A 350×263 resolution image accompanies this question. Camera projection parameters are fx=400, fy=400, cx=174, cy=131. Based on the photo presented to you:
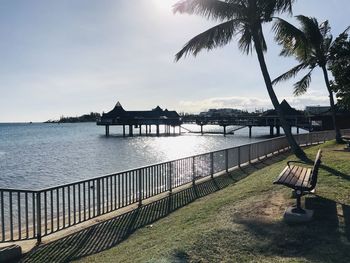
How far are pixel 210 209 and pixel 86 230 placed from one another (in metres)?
2.51

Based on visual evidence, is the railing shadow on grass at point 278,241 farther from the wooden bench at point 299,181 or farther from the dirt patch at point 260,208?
the wooden bench at point 299,181

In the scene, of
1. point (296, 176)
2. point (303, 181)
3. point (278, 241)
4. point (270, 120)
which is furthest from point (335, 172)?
point (270, 120)

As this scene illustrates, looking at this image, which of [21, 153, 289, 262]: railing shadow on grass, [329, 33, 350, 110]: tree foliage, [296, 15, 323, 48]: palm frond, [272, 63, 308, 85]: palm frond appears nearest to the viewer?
[21, 153, 289, 262]: railing shadow on grass

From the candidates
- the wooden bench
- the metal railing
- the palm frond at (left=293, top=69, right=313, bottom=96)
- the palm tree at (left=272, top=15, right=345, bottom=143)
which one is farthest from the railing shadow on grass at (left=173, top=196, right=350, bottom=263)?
the palm frond at (left=293, top=69, right=313, bottom=96)

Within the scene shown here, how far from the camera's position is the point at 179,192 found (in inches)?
453

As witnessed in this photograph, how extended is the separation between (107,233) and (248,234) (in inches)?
123

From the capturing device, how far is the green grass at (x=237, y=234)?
16.6 ft

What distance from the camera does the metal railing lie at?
7.68 meters

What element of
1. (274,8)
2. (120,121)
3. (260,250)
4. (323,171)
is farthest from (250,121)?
(260,250)

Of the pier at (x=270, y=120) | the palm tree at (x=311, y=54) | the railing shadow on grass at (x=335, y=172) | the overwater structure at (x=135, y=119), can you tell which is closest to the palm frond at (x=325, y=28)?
the palm tree at (x=311, y=54)

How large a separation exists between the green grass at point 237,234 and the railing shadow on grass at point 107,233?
0.02 m

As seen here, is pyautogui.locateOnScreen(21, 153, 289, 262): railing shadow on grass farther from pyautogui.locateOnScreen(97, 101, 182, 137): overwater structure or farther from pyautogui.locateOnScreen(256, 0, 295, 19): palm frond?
pyautogui.locateOnScreen(97, 101, 182, 137): overwater structure

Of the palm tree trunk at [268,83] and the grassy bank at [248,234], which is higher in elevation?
the palm tree trunk at [268,83]

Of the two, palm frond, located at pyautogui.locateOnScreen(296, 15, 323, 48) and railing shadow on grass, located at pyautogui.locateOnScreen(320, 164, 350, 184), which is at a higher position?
palm frond, located at pyautogui.locateOnScreen(296, 15, 323, 48)
